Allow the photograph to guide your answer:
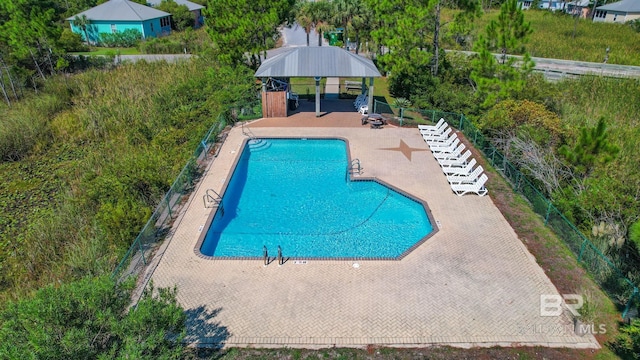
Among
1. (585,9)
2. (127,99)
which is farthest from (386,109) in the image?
(585,9)

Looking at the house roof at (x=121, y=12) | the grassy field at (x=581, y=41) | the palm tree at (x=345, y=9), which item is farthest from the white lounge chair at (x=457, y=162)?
the house roof at (x=121, y=12)

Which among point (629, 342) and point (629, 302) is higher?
point (629, 302)

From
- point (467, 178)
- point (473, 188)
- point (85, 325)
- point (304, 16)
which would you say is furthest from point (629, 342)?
point (304, 16)

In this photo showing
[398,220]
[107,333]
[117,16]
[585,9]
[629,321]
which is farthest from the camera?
[585,9]

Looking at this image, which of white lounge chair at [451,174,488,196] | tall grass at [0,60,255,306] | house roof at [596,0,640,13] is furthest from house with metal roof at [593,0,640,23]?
tall grass at [0,60,255,306]

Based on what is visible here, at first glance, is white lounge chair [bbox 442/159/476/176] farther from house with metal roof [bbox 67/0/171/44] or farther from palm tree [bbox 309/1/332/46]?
house with metal roof [bbox 67/0/171/44]

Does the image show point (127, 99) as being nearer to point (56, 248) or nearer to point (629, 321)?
point (56, 248)

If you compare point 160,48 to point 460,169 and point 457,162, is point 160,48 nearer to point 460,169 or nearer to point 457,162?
point 457,162
